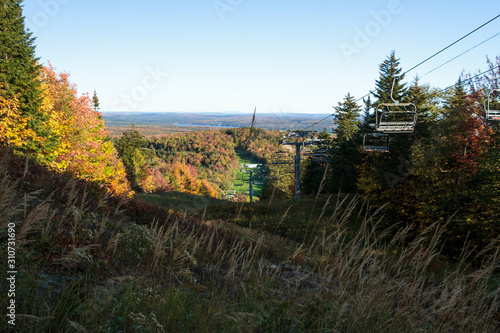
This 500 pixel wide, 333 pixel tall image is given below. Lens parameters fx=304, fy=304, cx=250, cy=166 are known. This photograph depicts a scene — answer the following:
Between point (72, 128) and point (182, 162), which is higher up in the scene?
point (72, 128)

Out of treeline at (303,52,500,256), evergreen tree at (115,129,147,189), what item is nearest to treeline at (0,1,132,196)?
treeline at (303,52,500,256)

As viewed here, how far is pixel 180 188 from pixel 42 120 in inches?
2062

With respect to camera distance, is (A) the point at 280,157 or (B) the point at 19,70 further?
(A) the point at 280,157

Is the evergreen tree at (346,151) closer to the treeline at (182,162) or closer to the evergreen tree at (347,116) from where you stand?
the evergreen tree at (347,116)

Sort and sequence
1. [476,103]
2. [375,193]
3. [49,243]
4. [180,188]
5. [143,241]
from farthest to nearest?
[180,188] < [375,193] < [476,103] < [143,241] < [49,243]

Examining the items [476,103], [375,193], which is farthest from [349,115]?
[476,103]

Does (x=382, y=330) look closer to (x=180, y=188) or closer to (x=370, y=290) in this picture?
(x=370, y=290)

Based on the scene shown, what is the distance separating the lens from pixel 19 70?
1995 centimetres

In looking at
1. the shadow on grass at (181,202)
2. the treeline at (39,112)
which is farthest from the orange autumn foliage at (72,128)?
the shadow on grass at (181,202)

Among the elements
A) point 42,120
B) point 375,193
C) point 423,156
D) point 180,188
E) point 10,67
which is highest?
point 10,67

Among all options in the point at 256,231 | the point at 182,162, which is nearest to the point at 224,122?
the point at 182,162

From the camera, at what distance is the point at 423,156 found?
20.5 m

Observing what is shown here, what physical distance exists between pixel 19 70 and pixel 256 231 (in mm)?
20868

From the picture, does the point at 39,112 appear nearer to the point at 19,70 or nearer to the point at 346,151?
the point at 19,70
